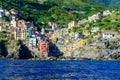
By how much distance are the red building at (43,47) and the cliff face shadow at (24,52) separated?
5849 mm

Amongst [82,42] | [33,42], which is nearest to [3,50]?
[33,42]

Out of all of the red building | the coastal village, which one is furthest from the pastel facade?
the red building

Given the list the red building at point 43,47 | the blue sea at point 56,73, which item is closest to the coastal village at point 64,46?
the red building at point 43,47

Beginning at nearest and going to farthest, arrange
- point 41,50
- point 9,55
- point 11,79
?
point 11,79
point 9,55
point 41,50

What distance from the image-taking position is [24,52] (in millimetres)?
170250

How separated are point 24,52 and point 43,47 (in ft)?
35.2

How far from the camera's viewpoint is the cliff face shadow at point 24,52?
16719 centimetres

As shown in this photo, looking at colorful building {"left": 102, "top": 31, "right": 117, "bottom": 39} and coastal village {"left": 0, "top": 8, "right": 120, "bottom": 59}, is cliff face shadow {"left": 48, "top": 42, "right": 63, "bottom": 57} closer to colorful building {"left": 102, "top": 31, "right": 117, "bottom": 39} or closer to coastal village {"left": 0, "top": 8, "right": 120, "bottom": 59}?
coastal village {"left": 0, "top": 8, "right": 120, "bottom": 59}

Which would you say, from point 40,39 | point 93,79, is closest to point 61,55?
point 40,39

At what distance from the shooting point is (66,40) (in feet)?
634

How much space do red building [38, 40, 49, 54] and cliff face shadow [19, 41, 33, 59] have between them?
5.85 meters

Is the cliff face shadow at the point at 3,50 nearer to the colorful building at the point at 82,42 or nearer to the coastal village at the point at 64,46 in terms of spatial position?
the coastal village at the point at 64,46

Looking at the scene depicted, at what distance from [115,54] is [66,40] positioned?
2542 cm

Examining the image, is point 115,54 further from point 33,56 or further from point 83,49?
point 33,56
